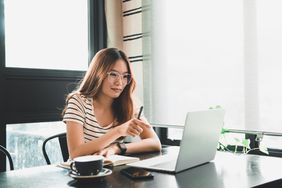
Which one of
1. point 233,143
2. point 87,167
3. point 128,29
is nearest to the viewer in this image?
point 87,167

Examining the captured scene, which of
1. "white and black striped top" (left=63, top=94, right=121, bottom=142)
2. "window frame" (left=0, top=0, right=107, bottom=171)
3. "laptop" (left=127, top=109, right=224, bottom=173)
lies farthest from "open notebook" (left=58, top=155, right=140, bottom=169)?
"window frame" (left=0, top=0, right=107, bottom=171)

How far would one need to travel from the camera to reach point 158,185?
1.10 metres

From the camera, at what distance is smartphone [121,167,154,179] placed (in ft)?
3.87

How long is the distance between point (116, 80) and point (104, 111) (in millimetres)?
226

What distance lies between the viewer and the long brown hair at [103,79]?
195cm

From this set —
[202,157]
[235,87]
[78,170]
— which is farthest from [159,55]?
[78,170]

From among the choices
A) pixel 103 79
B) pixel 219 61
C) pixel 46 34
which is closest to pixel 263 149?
pixel 219 61

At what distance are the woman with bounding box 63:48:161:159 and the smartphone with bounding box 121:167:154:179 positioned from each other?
377mm

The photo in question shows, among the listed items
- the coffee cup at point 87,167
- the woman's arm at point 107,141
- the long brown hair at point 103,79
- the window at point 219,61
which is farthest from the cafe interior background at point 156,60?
the coffee cup at point 87,167

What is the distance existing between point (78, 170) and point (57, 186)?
0.09 metres

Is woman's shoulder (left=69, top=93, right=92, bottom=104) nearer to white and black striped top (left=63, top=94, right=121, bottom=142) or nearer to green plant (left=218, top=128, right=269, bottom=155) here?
white and black striped top (left=63, top=94, right=121, bottom=142)

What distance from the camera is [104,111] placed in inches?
80.8

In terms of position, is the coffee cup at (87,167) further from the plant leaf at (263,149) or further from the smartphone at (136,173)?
the plant leaf at (263,149)

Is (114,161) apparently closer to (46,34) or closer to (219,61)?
(219,61)
